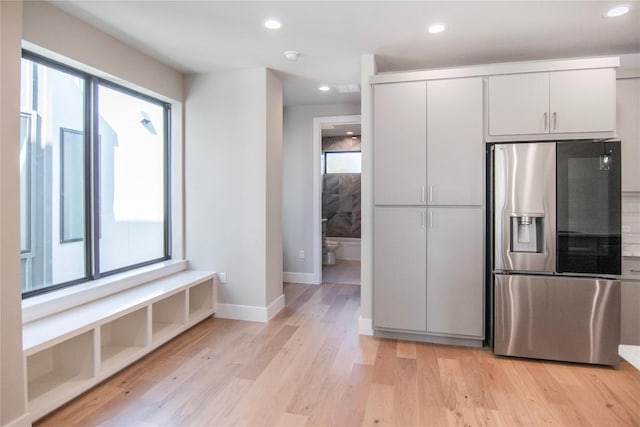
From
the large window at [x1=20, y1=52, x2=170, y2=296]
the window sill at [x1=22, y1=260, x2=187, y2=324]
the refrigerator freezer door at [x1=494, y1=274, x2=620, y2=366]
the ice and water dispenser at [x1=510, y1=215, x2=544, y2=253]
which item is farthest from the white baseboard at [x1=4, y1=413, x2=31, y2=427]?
the ice and water dispenser at [x1=510, y1=215, x2=544, y2=253]

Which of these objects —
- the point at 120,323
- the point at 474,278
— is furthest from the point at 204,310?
the point at 474,278

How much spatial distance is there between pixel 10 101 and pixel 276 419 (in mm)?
2202

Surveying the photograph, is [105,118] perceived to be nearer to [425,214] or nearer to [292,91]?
[292,91]

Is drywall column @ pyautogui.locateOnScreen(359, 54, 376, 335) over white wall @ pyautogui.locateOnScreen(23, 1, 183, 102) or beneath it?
beneath

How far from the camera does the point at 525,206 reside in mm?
2643

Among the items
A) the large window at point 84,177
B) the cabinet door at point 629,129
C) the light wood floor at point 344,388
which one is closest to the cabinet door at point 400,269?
the light wood floor at point 344,388

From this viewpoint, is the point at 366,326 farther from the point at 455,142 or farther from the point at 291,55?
the point at 291,55

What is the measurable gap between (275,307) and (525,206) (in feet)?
8.48

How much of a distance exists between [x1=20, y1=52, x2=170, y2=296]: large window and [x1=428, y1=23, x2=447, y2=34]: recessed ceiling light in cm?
275

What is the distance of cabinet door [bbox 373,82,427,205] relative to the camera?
9.52 feet

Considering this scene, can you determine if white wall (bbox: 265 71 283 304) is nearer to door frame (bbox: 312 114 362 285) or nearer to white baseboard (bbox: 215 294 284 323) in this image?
white baseboard (bbox: 215 294 284 323)

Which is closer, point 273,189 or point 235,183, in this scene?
point 235,183

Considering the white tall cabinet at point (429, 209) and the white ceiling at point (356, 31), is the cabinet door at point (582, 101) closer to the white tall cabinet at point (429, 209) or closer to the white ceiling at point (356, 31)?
the white ceiling at point (356, 31)

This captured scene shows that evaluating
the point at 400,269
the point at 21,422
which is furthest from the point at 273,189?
the point at 21,422
